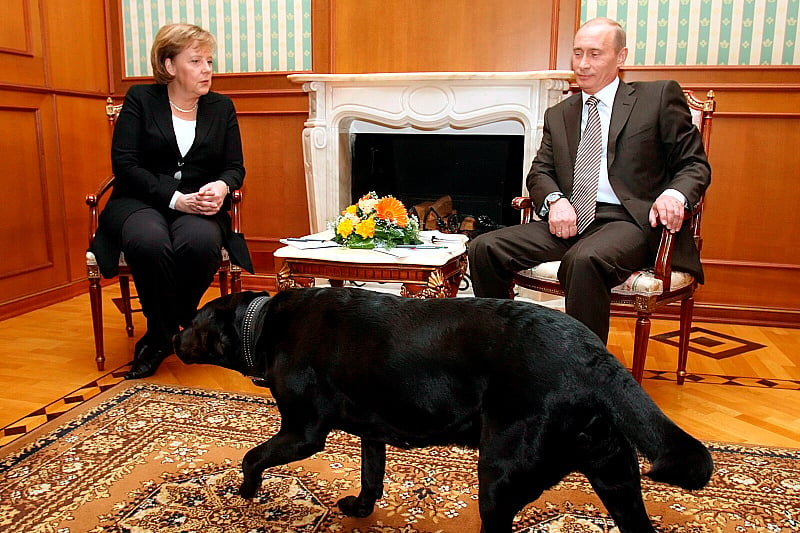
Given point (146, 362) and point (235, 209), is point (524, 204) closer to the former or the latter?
point (235, 209)

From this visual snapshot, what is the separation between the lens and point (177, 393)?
256 centimetres

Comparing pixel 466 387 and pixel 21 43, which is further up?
pixel 21 43

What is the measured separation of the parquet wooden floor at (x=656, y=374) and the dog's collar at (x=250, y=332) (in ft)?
3.44

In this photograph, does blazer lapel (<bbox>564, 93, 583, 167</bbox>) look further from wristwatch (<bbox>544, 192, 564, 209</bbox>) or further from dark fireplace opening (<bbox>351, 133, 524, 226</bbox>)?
dark fireplace opening (<bbox>351, 133, 524, 226</bbox>)

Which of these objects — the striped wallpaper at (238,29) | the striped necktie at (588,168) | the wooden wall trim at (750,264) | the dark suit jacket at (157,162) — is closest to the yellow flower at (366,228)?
the dark suit jacket at (157,162)

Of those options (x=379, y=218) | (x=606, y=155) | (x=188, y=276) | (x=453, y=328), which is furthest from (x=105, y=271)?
(x=606, y=155)

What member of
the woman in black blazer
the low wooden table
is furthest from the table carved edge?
the woman in black blazer

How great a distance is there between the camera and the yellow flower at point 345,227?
2.66m

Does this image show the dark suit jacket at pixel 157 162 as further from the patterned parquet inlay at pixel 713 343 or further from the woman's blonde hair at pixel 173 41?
the patterned parquet inlay at pixel 713 343

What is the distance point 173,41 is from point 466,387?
86.4 inches

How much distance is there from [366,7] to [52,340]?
244cm

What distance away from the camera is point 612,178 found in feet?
8.73

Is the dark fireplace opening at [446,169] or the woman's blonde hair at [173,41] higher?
the woman's blonde hair at [173,41]

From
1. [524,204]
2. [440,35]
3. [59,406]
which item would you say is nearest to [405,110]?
[440,35]
